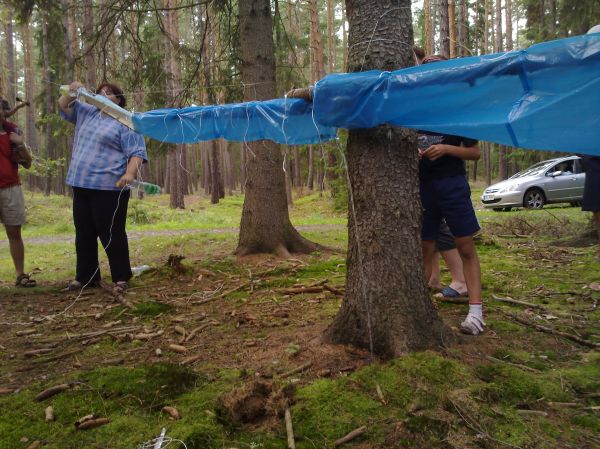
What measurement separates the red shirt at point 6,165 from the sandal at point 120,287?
1650mm

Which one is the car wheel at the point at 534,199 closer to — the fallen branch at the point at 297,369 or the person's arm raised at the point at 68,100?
the person's arm raised at the point at 68,100

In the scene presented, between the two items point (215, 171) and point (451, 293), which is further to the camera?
point (215, 171)

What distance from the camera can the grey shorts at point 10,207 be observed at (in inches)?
193

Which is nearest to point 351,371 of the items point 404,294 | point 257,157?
point 404,294

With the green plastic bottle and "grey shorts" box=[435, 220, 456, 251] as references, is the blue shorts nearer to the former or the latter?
"grey shorts" box=[435, 220, 456, 251]

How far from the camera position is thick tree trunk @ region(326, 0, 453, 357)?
2711mm

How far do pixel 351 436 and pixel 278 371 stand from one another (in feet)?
2.47

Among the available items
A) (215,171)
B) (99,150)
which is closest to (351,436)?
(99,150)

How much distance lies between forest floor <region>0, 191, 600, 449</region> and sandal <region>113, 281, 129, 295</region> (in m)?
0.10

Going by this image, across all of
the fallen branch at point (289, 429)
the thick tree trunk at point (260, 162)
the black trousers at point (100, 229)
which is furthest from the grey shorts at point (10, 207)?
the fallen branch at point (289, 429)

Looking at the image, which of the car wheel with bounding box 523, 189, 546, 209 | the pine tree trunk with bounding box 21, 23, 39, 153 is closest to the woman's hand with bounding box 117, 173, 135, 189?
the car wheel with bounding box 523, 189, 546, 209

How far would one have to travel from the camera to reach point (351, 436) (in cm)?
196

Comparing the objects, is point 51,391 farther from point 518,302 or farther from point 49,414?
point 518,302

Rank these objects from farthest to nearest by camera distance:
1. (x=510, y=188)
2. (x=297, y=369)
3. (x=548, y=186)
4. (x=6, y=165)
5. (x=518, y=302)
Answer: (x=510, y=188) < (x=548, y=186) < (x=6, y=165) < (x=518, y=302) < (x=297, y=369)
